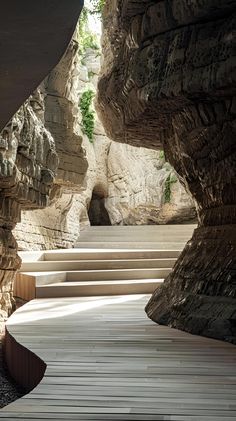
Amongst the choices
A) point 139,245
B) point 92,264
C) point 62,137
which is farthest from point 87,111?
point 92,264

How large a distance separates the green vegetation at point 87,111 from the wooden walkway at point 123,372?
1217 centimetres

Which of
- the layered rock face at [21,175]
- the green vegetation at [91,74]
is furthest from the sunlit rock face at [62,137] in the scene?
the green vegetation at [91,74]

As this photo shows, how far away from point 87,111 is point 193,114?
39.9 ft

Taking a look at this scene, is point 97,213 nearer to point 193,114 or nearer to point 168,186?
point 168,186

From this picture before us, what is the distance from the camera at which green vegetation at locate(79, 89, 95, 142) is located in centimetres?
1639

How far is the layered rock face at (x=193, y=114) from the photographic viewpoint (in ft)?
13.8

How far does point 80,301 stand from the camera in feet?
22.8

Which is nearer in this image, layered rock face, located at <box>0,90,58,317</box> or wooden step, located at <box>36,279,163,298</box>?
layered rock face, located at <box>0,90,58,317</box>

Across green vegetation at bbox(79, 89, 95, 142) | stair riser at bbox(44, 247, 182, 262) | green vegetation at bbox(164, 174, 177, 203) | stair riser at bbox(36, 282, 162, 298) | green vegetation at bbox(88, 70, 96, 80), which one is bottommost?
stair riser at bbox(36, 282, 162, 298)

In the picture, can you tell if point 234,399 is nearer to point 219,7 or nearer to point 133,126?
point 219,7

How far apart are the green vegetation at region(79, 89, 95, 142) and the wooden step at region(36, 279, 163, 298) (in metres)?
9.51

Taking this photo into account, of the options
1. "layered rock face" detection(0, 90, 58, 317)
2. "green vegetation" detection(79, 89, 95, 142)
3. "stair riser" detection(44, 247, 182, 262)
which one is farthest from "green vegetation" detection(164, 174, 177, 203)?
"layered rock face" detection(0, 90, 58, 317)

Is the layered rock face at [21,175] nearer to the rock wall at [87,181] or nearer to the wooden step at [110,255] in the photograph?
the wooden step at [110,255]

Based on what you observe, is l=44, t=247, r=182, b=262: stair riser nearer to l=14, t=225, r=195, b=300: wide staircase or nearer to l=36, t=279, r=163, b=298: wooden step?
l=14, t=225, r=195, b=300: wide staircase
